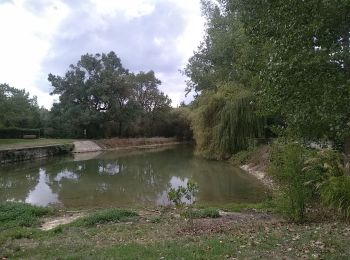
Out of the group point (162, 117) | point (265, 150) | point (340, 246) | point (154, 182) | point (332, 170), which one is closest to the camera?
point (340, 246)

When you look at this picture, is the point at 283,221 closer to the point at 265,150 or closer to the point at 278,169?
the point at 278,169

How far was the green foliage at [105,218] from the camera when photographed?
9.17 m

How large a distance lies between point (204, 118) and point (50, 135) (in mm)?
30618

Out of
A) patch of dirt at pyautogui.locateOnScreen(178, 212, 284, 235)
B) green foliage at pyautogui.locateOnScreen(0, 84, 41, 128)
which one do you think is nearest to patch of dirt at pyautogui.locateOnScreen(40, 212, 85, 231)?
patch of dirt at pyautogui.locateOnScreen(178, 212, 284, 235)

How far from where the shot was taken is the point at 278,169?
29.7 ft

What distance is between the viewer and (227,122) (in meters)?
27.9

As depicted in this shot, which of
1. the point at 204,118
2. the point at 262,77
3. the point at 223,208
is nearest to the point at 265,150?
the point at 204,118

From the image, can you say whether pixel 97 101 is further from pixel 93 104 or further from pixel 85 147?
pixel 85 147

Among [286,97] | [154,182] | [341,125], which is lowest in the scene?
[154,182]

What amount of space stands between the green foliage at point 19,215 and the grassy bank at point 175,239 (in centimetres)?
14

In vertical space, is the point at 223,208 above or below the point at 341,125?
below

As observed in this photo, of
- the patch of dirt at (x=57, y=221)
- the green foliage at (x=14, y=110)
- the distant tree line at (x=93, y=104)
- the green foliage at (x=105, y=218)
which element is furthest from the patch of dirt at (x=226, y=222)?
the distant tree line at (x=93, y=104)

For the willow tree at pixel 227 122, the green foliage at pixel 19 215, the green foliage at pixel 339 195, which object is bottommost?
the green foliage at pixel 19 215

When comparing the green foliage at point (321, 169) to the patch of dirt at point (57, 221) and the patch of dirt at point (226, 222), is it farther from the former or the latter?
the patch of dirt at point (57, 221)
